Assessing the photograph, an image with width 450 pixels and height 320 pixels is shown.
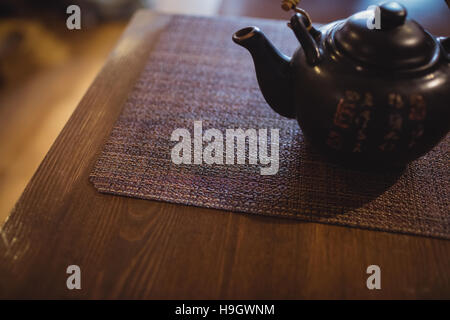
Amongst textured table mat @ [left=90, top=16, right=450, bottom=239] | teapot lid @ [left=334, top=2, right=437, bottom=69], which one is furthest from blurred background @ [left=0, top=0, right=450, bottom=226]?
teapot lid @ [left=334, top=2, right=437, bottom=69]

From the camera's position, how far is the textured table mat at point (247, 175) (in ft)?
1.98

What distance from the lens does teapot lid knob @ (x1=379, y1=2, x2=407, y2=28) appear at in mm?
479

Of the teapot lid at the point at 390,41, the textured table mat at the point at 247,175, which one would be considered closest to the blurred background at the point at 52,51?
the textured table mat at the point at 247,175

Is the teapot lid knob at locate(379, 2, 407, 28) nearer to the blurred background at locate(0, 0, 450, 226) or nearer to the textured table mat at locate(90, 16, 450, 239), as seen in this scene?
the textured table mat at locate(90, 16, 450, 239)

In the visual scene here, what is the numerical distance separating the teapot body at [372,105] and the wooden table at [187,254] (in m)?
0.16

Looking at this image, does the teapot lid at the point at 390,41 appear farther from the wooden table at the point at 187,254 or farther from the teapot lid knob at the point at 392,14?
the wooden table at the point at 187,254

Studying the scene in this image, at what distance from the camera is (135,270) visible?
54cm

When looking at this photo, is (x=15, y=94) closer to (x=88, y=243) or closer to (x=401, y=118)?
(x=88, y=243)

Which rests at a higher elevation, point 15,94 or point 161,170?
point 161,170

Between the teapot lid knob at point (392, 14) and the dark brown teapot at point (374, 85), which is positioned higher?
the teapot lid knob at point (392, 14)
